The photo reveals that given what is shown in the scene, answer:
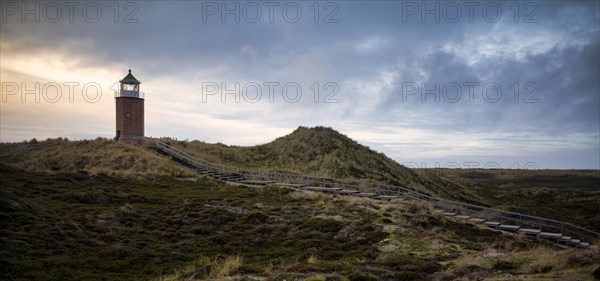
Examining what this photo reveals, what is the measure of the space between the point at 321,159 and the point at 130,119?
23419 mm

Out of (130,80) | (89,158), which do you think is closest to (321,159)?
(130,80)

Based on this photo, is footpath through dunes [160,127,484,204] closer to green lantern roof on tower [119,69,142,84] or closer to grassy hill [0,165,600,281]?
green lantern roof on tower [119,69,142,84]

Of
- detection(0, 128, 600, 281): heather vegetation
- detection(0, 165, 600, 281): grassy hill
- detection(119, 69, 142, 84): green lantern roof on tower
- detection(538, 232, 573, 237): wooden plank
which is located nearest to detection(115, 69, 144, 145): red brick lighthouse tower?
detection(119, 69, 142, 84): green lantern roof on tower

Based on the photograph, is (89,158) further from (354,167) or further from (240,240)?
(240,240)

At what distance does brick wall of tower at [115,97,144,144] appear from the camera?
51.0 metres

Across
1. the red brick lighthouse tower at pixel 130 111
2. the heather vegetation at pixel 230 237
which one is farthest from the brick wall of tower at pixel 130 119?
the heather vegetation at pixel 230 237

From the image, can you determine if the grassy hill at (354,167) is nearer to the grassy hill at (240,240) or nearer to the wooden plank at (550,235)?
the grassy hill at (240,240)

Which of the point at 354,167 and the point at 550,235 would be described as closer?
the point at 550,235

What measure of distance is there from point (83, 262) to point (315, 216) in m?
12.5

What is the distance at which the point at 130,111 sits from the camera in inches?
2013

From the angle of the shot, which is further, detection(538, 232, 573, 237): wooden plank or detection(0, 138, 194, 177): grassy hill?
detection(0, 138, 194, 177): grassy hill

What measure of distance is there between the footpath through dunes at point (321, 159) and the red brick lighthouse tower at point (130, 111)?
476cm

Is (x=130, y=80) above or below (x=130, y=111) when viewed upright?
above

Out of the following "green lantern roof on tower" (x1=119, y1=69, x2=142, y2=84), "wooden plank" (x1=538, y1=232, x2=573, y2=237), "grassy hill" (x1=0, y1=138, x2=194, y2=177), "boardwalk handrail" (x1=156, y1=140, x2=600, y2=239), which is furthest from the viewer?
"green lantern roof on tower" (x1=119, y1=69, x2=142, y2=84)
